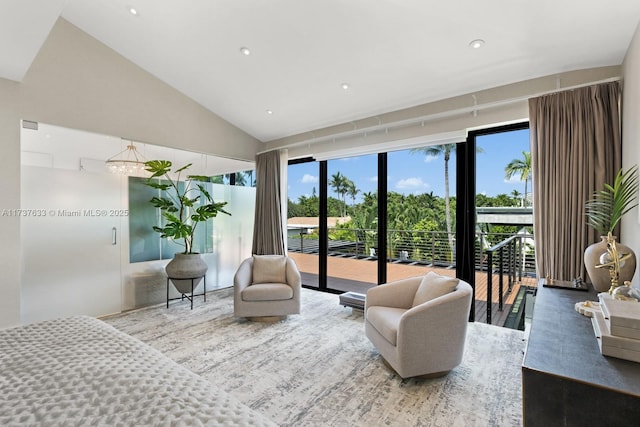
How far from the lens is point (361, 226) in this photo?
4.53 meters

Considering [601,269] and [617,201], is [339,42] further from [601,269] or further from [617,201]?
[601,269]

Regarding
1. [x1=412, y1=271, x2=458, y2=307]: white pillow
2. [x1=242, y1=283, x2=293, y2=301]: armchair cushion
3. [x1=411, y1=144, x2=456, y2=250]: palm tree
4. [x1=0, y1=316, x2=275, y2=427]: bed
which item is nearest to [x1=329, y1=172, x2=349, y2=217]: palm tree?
[x1=411, y1=144, x2=456, y2=250]: palm tree

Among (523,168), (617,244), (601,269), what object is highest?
(523,168)

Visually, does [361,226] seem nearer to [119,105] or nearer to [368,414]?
[368,414]

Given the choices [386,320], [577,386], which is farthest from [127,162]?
[577,386]

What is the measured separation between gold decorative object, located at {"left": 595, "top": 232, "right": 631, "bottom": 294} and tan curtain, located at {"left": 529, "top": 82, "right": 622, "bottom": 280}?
84 cm

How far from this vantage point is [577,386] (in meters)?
1.08

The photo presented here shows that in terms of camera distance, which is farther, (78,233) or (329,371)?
(78,233)

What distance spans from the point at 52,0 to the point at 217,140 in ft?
9.35

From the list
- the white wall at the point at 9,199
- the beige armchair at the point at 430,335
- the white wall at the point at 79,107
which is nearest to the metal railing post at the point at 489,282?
the beige armchair at the point at 430,335

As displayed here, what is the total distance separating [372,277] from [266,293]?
1807 mm

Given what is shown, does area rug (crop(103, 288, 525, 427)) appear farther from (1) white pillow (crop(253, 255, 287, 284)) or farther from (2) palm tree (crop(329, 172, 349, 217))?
(2) palm tree (crop(329, 172, 349, 217))

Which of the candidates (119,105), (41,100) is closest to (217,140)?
(119,105)

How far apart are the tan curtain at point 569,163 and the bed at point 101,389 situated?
9.69ft
